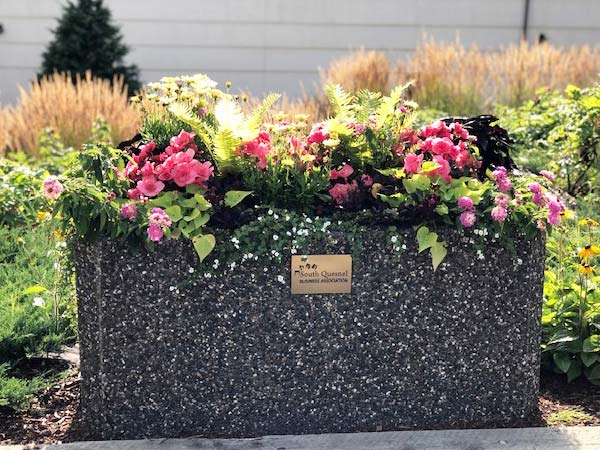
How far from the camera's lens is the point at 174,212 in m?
3.43

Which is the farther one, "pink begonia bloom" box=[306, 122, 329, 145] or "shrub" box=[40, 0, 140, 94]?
"shrub" box=[40, 0, 140, 94]

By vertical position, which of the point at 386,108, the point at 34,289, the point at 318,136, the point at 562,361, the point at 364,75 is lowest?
the point at 562,361

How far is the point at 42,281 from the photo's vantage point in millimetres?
5016

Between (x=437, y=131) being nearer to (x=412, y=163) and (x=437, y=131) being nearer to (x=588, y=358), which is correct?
(x=412, y=163)

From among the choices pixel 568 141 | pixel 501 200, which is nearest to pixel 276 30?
pixel 568 141

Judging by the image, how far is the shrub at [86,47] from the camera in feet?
41.4

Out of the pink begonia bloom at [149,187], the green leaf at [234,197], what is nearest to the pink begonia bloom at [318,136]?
the green leaf at [234,197]

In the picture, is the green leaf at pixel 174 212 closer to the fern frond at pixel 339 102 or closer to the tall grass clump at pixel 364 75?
the fern frond at pixel 339 102

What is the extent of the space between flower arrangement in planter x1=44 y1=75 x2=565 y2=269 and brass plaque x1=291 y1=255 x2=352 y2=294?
0.10 metres

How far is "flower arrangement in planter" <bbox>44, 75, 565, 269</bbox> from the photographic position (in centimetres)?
342

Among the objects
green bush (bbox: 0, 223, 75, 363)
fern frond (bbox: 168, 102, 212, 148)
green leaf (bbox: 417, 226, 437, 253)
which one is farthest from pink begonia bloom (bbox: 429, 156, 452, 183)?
green bush (bbox: 0, 223, 75, 363)

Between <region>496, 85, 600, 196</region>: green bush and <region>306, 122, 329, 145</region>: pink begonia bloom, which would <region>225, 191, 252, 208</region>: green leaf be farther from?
<region>496, 85, 600, 196</region>: green bush

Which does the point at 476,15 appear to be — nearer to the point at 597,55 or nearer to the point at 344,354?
the point at 597,55

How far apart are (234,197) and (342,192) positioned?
498mm
